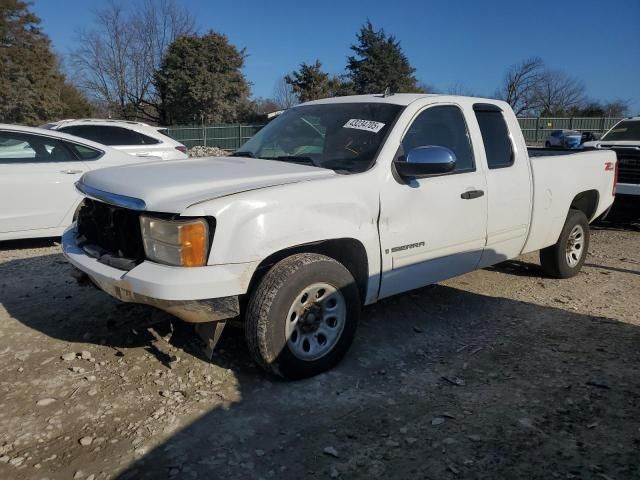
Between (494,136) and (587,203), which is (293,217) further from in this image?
(587,203)

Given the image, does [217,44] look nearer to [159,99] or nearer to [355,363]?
[159,99]

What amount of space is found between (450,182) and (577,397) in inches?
68.2

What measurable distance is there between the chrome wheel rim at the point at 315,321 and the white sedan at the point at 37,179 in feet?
12.8

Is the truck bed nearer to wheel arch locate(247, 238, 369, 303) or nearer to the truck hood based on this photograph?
wheel arch locate(247, 238, 369, 303)

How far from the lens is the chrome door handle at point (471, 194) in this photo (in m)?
4.32

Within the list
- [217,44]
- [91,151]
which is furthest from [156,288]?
[217,44]

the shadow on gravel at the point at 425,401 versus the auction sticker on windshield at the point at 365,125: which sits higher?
the auction sticker on windshield at the point at 365,125

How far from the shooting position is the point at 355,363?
389cm

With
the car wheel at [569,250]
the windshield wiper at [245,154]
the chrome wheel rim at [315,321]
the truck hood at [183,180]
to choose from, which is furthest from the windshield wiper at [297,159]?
the car wheel at [569,250]

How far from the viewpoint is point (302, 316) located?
11.6 feet

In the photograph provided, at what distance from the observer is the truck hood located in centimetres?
317

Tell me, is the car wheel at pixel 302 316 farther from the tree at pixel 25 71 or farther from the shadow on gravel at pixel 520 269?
the tree at pixel 25 71

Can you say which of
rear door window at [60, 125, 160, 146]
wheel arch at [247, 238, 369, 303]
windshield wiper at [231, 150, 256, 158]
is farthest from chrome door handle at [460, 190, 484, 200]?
rear door window at [60, 125, 160, 146]

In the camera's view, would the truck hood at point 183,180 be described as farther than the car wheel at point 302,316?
No
